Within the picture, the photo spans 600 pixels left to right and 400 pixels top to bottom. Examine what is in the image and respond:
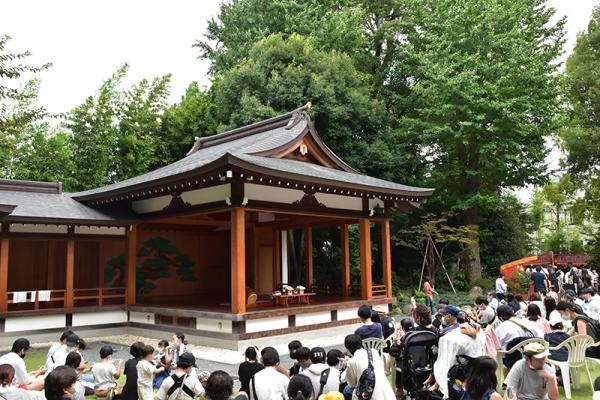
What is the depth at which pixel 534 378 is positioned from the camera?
434 centimetres

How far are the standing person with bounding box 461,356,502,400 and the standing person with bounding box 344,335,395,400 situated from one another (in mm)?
1037

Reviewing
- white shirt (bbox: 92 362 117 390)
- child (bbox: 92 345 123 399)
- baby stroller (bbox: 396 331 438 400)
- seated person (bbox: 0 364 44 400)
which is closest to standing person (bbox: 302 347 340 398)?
baby stroller (bbox: 396 331 438 400)

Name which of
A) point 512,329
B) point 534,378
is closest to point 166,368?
point 534,378

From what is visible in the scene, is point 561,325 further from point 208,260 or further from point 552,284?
point 208,260

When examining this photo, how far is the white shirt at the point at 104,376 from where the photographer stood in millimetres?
6551

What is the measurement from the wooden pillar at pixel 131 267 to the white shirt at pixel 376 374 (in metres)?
11.1

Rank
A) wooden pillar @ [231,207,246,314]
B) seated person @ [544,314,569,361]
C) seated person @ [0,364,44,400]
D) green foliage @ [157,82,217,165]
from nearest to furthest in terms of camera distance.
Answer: seated person @ [0,364,44,400]
seated person @ [544,314,569,361]
wooden pillar @ [231,207,246,314]
green foliage @ [157,82,217,165]

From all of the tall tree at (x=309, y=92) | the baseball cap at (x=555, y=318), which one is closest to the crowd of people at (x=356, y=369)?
the baseball cap at (x=555, y=318)

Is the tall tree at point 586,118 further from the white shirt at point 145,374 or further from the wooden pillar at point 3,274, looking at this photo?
the white shirt at point 145,374

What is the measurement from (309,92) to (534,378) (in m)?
19.0

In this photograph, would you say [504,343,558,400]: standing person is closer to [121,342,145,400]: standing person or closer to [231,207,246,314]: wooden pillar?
[121,342,145,400]: standing person

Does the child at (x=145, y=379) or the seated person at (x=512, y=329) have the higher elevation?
the seated person at (x=512, y=329)

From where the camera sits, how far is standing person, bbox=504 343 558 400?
168 inches

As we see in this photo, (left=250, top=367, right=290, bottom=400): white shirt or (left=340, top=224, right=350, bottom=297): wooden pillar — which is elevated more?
(left=340, top=224, right=350, bottom=297): wooden pillar
